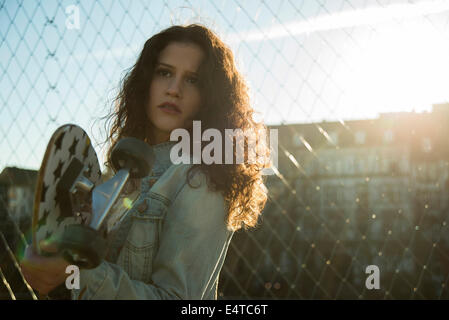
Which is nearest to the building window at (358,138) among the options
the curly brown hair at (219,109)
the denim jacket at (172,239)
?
the curly brown hair at (219,109)

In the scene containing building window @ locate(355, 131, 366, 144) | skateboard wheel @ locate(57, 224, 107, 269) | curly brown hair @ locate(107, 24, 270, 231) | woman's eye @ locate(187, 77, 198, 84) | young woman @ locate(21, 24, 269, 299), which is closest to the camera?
skateboard wheel @ locate(57, 224, 107, 269)

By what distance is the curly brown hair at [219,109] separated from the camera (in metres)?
0.70

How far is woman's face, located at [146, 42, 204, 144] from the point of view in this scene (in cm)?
78

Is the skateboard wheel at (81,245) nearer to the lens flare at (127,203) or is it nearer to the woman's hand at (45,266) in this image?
the woman's hand at (45,266)

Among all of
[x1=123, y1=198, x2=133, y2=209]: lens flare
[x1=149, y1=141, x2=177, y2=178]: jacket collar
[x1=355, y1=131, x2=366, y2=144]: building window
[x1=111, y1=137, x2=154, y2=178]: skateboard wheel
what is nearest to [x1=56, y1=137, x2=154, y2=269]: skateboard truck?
[x1=111, y1=137, x2=154, y2=178]: skateboard wheel

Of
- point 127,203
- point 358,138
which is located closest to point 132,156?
point 127,203

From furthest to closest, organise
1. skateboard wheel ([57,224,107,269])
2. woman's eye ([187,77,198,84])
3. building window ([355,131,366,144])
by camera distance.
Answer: building window ([355,131,366,144]), woman's eye ([187,77,198,84]), skateboard wheel ([57,224,107,269])

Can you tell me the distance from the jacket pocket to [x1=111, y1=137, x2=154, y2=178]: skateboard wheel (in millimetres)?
174

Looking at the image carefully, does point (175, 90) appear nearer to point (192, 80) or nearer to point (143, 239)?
point (192, 80)

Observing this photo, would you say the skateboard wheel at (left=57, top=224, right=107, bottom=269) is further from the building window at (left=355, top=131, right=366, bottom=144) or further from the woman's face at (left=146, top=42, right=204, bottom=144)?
the building window at (left=355, top=131, right=366, bottom=144)
